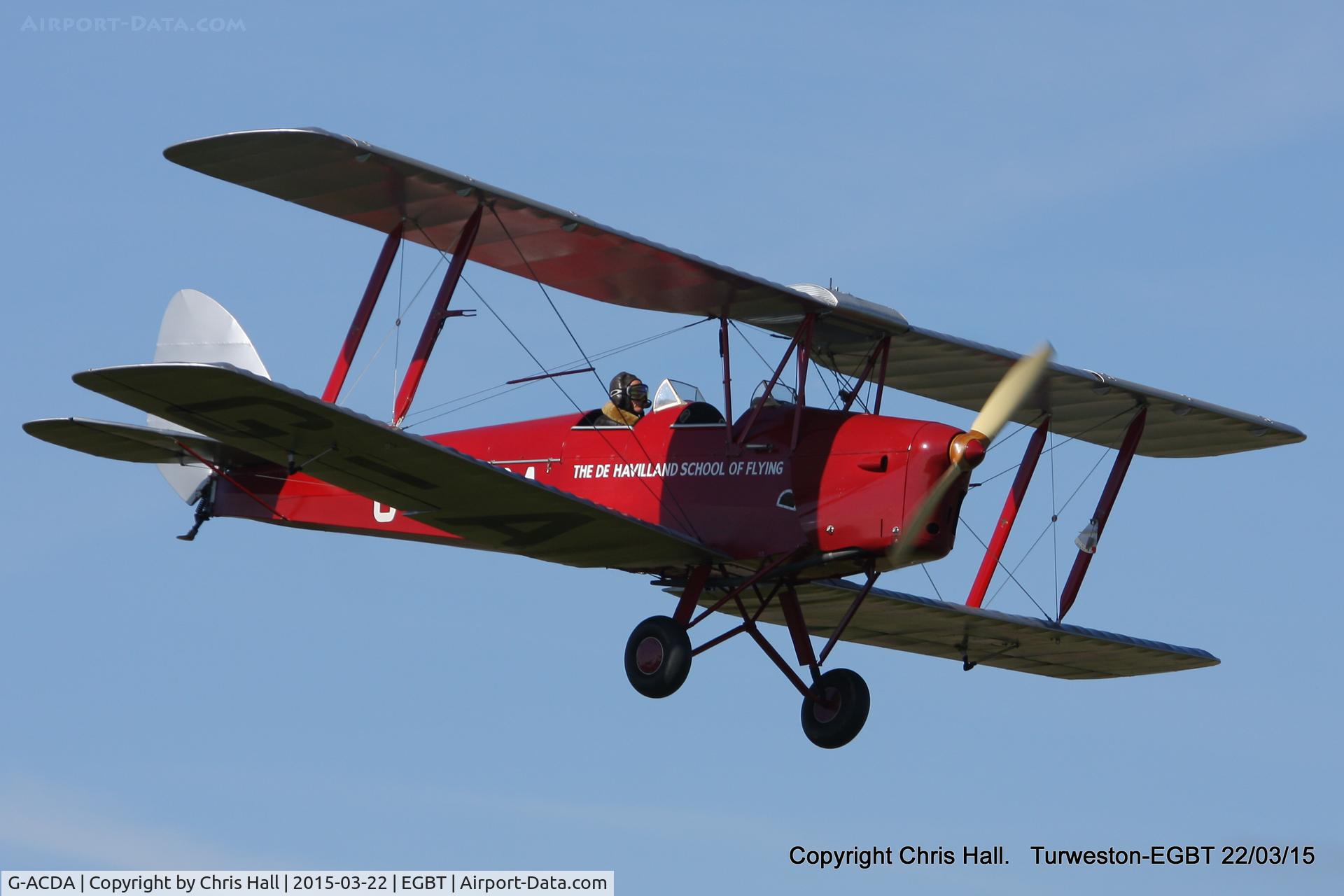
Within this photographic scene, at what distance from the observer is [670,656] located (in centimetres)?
1534

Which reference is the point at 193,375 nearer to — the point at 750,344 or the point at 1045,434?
the point at 750,344

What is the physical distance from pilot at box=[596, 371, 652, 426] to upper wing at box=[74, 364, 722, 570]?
47.3 inches

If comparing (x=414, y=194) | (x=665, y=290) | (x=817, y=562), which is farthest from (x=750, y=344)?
(x=414, y=194)

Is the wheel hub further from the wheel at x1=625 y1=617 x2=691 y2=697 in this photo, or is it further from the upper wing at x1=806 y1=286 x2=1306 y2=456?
the upper wing at x1=806 y1=286 x2=1306 y2=456

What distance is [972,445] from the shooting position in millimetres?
15234

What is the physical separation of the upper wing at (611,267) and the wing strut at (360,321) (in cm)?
43

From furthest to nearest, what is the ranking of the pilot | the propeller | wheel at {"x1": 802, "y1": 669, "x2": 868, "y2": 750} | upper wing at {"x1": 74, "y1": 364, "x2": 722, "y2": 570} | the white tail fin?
the white tail fin → the pilot → wheel at {"x1": 802, "y1": 669, "x2": 868, "y2": 750} → the propeller → upper wing at {"x1": 74, "y1": 364, "x2": 722, "y2": 570}

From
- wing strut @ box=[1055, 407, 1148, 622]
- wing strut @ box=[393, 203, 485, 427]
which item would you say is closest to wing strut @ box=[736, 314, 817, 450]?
wing strut @ box=[393, 203, 485, 427]

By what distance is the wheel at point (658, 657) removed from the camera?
50.3 feet

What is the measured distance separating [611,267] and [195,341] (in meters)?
4.62

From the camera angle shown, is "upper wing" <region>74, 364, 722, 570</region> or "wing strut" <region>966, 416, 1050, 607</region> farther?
"wing strut" <region>966, 416, 1050, 607</region>

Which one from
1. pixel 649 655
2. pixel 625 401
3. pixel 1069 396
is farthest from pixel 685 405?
pixel 1069 396

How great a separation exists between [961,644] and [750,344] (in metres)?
4.59

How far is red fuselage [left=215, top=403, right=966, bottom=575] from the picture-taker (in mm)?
15312
